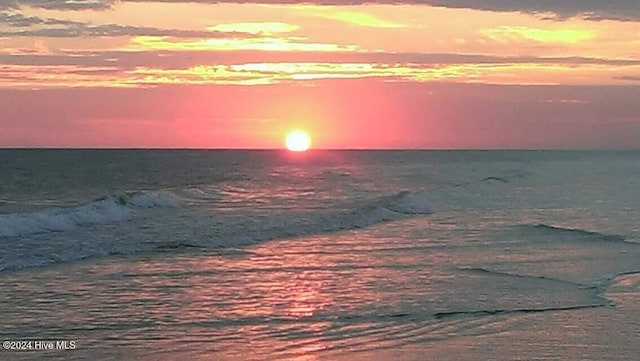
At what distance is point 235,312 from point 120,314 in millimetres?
1298

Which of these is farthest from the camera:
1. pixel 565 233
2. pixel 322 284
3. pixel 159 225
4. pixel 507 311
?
pixel 159 225

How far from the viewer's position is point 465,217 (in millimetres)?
26203

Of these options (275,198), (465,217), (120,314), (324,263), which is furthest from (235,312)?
(275,198)

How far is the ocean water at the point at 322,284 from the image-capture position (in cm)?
931

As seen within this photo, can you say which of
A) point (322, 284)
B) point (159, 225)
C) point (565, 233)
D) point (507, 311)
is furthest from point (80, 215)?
point (507, 311)

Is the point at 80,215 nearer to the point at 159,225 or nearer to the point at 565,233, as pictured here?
the point at 159,225

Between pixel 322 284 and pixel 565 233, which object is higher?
pixel 565 233

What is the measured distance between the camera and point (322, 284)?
12930 millimetres

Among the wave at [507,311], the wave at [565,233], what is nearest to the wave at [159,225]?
the wave at [565,233]

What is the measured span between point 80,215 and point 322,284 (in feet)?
44.8

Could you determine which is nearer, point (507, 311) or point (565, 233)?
point (507, 311)

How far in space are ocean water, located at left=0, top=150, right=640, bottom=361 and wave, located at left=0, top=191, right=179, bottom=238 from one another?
84mm

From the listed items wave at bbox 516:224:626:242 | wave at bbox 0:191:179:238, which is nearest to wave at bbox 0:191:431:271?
wave at bbox 0:191:179:238

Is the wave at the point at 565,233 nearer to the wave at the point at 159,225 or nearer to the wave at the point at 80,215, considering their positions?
the wave at the point at 159,225
